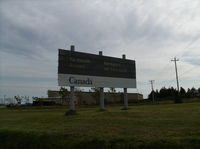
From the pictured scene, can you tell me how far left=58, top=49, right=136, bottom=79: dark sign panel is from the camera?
20.0 metres

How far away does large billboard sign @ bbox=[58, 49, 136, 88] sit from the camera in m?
19.9

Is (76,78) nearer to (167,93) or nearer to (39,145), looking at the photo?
(39,145)

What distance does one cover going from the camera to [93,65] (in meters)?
22.2

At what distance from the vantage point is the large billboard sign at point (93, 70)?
785 inches

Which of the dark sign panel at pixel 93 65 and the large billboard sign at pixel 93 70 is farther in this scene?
the dark sign panel at pixel 93 65

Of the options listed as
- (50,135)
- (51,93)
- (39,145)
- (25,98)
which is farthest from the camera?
(25,98)

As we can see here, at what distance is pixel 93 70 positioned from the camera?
2212 centimetres

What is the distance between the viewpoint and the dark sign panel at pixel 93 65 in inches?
789

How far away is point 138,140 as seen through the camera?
286 inches

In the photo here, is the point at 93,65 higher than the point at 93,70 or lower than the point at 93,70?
higher

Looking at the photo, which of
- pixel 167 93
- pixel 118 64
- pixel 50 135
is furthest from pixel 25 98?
pixel 50 135

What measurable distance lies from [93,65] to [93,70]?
1.62 ft

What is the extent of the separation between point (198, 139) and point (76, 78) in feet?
47.9

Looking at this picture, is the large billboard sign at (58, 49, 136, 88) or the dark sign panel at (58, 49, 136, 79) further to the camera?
the dark sign panel at (58, 49, 136, 79)
